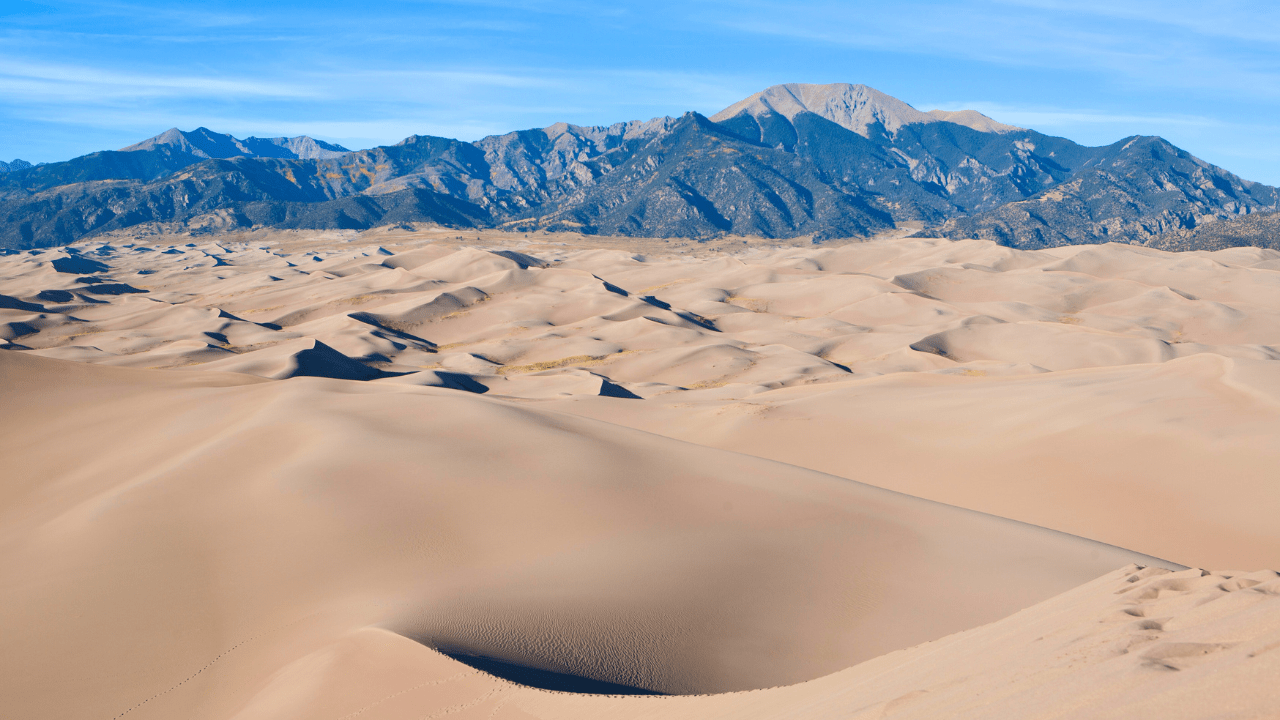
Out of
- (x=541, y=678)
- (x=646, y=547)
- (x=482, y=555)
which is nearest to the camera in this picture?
(x=541, y=678)

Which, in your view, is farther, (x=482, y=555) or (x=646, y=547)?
(x=646, y=547)

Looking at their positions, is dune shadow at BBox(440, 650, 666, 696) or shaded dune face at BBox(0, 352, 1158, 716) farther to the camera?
shaded dune face at BBox(0, 352, 1158, 716)

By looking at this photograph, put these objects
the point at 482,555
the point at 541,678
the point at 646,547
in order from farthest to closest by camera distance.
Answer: the point at 646,547, the point at 482,555, the point at 541,678

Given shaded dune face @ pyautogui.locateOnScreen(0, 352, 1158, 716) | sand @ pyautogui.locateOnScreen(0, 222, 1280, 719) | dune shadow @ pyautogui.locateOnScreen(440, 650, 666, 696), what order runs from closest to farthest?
sand @ pyautogui.locateOnScreen(0, 222, 1280, 719)
dune shadow @ pyautogui.locateOnScreen(440, 650, 666, 696)
shaded dune face @ pyautogui.locateOnScreen(0, 352, 1158, 716)

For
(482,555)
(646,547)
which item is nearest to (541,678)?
(482,555)

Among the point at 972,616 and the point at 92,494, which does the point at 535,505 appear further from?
the point at 92,494

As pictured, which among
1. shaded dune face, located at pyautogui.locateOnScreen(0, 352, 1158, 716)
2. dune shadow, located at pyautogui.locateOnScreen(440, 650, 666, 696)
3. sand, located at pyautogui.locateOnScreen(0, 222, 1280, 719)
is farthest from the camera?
shaded dune face, located at pyautogui.locateOnScreen(0, 352, 1158, 716)

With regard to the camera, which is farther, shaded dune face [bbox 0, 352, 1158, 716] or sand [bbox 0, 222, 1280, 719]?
shaded dune face [bbox 0, 352, 1158, 716]

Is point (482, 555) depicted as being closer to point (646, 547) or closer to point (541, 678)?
point (646, 547)
